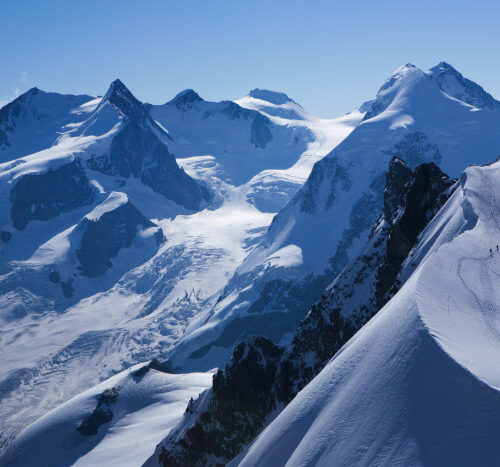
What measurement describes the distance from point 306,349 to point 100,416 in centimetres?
6678

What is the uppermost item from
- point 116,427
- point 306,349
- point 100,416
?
point 306,349

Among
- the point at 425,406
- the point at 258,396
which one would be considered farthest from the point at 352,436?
the point at 258,396

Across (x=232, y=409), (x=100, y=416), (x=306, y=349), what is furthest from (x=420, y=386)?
(x=100, y=416)

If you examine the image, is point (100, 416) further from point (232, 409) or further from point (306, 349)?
point (306, 349)

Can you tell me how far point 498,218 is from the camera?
200 feet

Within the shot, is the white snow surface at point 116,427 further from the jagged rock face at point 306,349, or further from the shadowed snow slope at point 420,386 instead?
the shadowed snow slope at point 420,386

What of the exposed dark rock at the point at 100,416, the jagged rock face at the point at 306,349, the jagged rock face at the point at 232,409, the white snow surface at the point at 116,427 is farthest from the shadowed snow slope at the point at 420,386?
the exposed dark rock at the point at 100,416

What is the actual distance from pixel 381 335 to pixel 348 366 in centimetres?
339

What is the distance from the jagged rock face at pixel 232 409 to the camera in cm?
7925

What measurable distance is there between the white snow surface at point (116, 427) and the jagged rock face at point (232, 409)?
2665cm

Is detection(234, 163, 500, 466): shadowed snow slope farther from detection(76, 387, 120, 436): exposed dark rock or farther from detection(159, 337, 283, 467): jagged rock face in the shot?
detection(76, 387, 120, 436): exposed dark rock

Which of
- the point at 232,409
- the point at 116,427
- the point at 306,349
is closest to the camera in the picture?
the point at 232,409

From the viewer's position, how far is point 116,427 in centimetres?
13175

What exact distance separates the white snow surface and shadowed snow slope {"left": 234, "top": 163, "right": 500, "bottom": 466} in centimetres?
7061
